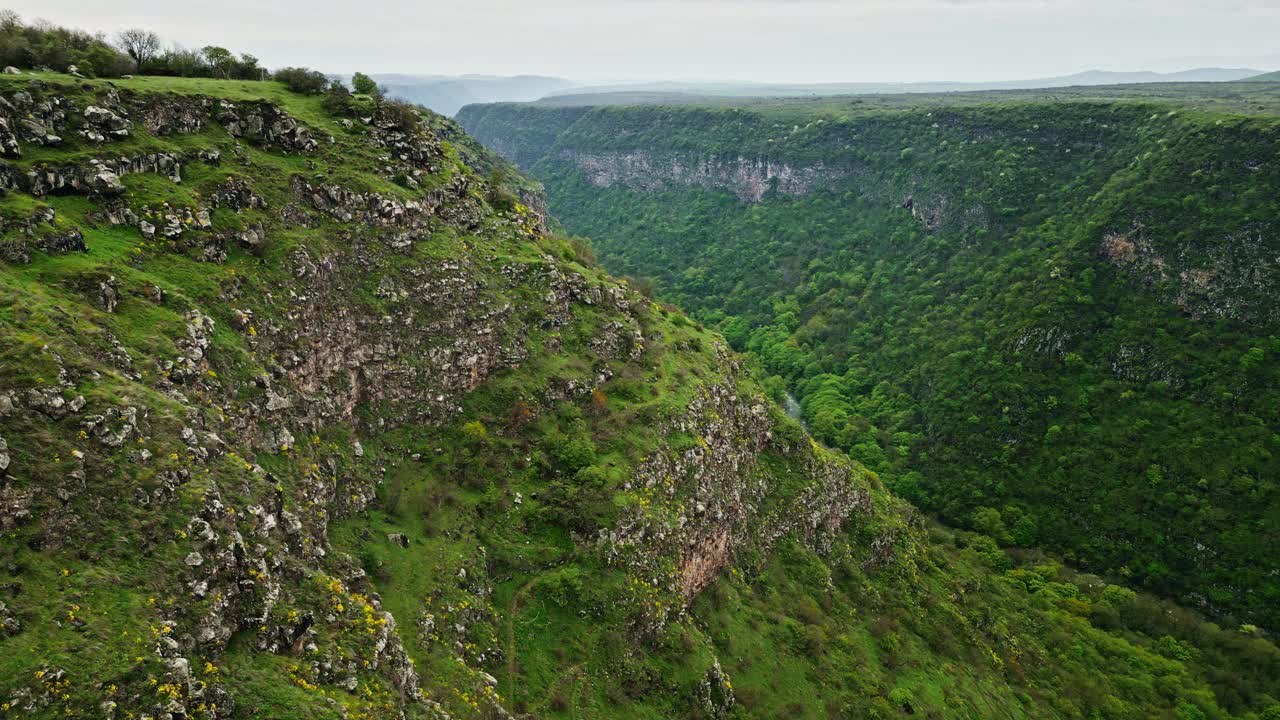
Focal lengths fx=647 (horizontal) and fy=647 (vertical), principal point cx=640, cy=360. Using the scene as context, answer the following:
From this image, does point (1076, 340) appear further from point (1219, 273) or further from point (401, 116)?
point (401, 116)

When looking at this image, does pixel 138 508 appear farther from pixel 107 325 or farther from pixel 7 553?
pixel 107 325

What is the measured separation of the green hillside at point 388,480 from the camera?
2528cm

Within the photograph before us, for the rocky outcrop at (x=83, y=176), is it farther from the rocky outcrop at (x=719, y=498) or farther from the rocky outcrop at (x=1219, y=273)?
the rocky outcrop at (x=1219, y=273)

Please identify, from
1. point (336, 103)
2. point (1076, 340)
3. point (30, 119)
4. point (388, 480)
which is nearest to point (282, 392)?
point (388, 480)

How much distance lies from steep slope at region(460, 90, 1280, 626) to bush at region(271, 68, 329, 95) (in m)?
89.2

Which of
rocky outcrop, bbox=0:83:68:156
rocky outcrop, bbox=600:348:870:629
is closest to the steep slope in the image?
rocky outcrop, bbox=600:348:870:629

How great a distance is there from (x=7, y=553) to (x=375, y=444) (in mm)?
22716

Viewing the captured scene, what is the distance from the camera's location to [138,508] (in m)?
25.9

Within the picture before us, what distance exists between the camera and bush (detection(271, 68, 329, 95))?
5806 centimetres

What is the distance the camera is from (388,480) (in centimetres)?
4409

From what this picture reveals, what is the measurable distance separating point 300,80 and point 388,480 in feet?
127

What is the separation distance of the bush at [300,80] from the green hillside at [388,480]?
1.98ft

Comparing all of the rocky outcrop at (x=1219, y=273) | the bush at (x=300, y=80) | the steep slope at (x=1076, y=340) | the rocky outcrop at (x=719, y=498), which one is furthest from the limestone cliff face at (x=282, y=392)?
the rocky outcrop at (x=1219, y=273)

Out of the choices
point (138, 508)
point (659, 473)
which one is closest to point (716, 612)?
point (659, 473)
